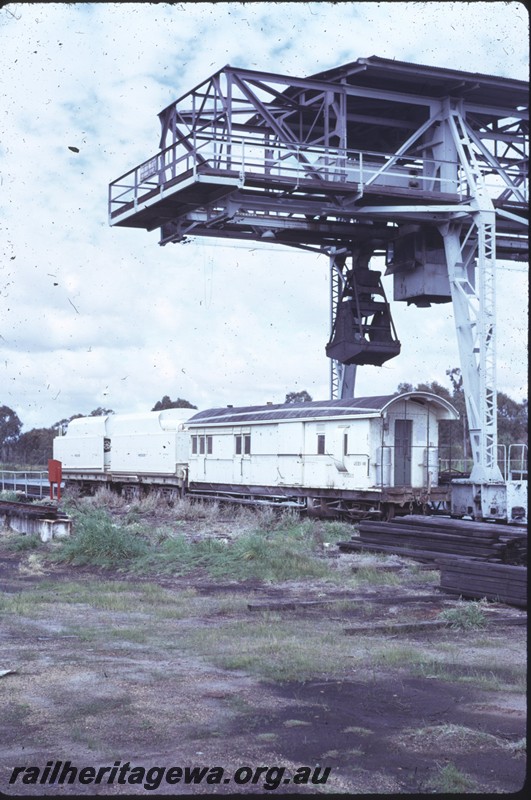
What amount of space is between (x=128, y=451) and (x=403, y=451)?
16.6 meters

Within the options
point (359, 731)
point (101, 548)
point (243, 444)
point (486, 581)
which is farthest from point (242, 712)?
point (243, 444)

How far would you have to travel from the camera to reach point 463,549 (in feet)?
52.1

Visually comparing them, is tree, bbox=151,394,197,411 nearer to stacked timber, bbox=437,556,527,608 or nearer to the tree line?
the tree line

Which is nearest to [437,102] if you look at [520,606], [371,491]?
[371,491]

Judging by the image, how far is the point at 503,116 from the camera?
28500 millimetres

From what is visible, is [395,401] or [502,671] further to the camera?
[395,401]

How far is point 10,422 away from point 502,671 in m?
62.7

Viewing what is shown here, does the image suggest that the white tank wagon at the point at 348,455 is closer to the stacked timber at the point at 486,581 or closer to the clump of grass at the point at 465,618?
the stacked timber at the point at 486,581

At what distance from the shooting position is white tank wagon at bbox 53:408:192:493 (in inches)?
1377

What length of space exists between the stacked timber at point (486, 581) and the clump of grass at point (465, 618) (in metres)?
1.07

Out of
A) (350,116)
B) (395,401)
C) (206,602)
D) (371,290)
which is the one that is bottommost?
(206,602)

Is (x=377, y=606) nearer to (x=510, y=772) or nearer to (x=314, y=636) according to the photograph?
(x=314, y=636)

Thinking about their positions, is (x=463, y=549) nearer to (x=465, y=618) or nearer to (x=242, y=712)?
(x=465, y=618)

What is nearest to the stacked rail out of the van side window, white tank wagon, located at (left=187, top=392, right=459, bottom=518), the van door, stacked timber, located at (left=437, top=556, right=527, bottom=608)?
white tank wagon, located at (left=187, top=392, right=459, bottom=518)
